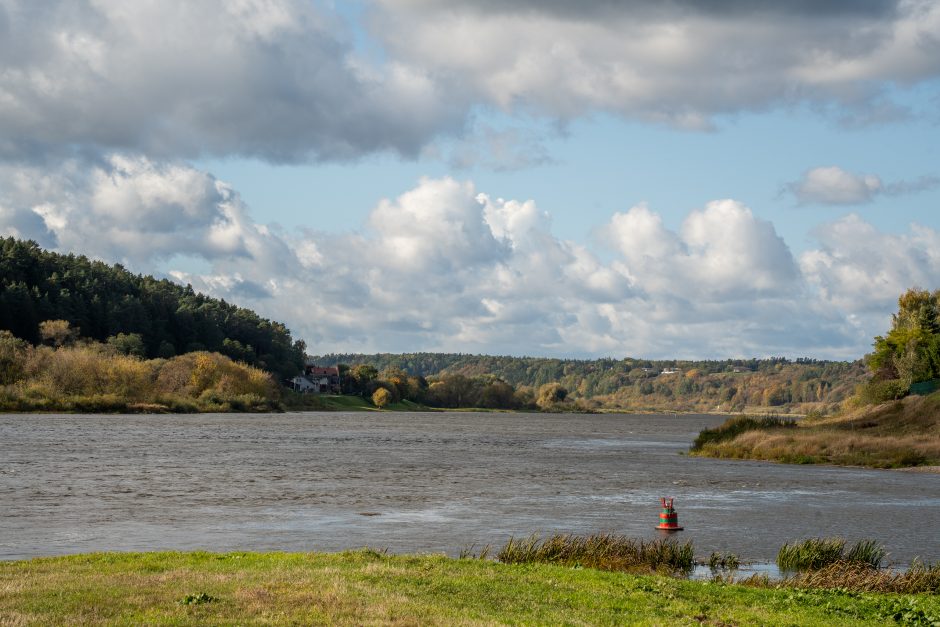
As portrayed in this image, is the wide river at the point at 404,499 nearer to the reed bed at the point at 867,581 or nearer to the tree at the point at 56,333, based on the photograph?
the reed bed at the point at 867,581

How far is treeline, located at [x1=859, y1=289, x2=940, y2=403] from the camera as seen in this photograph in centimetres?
11025

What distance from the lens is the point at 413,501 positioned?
4881 cm

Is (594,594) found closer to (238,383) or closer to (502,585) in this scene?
(502,585)

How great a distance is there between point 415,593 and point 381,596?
1119 mm

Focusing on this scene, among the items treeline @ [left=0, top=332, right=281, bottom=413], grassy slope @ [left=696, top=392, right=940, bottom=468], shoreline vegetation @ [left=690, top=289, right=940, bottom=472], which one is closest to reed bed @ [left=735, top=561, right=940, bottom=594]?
shoreline vegetation @ [left=690, top=289, right=940, bottom=472]

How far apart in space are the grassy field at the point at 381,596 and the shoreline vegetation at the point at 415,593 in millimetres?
35

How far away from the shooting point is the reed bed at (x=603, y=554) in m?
28.2

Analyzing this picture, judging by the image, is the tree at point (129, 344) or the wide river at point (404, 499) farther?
the tree at point (129, 344)

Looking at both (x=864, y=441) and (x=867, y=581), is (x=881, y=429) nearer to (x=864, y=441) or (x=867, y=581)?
(x=864, y=441)

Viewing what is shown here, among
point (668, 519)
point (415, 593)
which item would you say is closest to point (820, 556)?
point (668, 519)

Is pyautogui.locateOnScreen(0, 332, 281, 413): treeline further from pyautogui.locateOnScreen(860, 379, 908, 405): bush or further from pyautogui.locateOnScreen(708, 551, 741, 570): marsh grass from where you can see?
pyautogui.locateOnScreen(708, 551, 741, 570): marsh grass

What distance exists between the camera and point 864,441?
86750mm

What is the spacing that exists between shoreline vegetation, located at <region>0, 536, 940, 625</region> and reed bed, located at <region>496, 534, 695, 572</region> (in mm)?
187

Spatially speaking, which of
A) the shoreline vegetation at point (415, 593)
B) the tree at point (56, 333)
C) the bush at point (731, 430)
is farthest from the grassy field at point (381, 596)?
the tree at point (56, 333)
